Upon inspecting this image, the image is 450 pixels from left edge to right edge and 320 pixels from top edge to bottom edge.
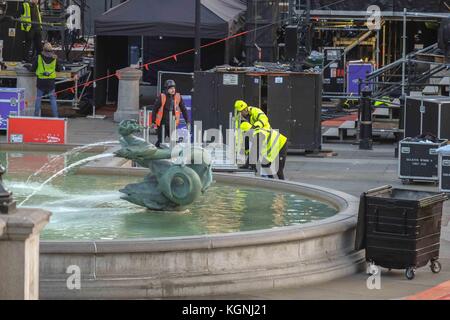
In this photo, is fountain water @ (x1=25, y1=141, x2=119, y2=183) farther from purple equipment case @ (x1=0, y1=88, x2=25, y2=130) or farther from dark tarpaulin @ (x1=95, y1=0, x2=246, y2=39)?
dark tarpaulin @ (x1=95, y1=0, x2=246, y2=39)

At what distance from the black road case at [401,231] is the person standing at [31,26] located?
19.8 meters

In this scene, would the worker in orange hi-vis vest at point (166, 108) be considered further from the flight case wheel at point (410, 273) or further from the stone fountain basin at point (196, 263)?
the flight case wheel at point (410, 273)

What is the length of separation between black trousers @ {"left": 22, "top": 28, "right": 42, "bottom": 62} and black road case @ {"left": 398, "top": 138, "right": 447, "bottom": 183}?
13.2 m

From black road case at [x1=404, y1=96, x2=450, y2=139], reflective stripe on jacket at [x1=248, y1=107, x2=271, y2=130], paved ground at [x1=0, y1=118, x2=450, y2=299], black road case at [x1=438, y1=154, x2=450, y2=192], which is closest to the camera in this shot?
paved ground at [x1=0, y1=118, x2=450, y2=299]

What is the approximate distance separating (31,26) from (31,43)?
62cm

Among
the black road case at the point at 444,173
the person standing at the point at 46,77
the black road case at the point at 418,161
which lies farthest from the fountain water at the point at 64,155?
the person standing at the point at 46,77

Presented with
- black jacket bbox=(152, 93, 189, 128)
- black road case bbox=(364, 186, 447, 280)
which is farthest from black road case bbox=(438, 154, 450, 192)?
black road case bbox=(364, 186, 447, 280)

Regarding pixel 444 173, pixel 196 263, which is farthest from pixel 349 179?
pixel 196 263

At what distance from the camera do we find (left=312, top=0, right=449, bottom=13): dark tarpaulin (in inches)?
1378

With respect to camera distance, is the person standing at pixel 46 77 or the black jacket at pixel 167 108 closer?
the black jacket at pixel 167 108

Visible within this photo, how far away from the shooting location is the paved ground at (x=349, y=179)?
1334 cm

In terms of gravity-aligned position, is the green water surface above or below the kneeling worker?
below

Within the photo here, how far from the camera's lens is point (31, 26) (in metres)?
32.9
